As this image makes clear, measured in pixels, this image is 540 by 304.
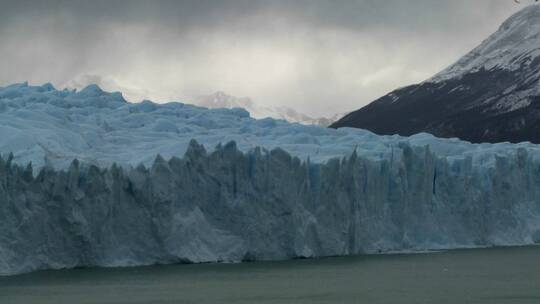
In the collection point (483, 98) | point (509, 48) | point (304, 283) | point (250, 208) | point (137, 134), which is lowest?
point (304, 283)

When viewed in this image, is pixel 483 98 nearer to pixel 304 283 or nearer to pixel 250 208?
pixel 250 208

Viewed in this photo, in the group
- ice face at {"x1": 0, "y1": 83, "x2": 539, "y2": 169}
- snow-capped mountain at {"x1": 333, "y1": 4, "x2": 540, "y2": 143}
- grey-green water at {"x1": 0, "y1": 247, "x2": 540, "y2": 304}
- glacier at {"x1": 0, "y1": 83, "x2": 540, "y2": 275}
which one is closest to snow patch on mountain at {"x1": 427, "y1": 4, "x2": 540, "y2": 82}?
snow-capped mountain at {"x1": 333, "y1": 4, "x2": 540, "y2": 143}

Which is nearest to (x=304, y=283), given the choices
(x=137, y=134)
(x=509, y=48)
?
(x=137, y=134)

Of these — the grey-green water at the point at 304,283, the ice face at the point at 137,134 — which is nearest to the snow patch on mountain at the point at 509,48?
the ice face at the point at 137,134

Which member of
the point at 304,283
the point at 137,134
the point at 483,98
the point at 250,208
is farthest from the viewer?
the point at 483,98

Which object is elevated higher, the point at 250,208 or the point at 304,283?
the point at 250,208

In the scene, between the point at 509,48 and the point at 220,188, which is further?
the point at 509,48
